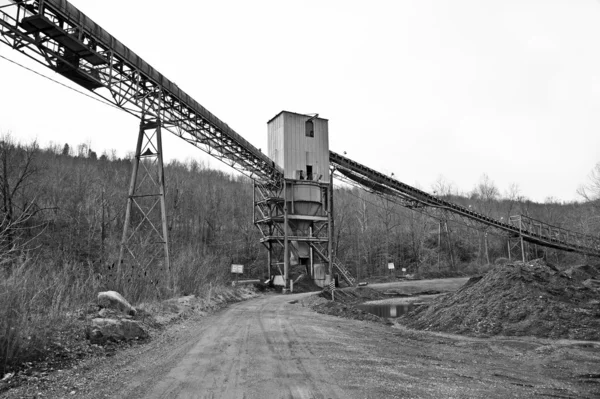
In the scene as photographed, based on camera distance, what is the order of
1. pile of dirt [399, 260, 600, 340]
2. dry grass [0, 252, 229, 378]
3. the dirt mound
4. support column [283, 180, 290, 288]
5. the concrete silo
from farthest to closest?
the concrete silo, support column [283, 180, 290, 288], the dirt mound, pile of dirt [399, 260, 600, 340], dry grass [0, 252, 229, 378]

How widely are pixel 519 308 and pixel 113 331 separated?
406 inches

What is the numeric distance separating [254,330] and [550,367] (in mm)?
6526

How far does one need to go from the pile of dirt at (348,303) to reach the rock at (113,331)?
7899 mm

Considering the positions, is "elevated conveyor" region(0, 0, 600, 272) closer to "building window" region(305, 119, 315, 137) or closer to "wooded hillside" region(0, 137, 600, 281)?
"building window" region(305, 119, 315, 137)

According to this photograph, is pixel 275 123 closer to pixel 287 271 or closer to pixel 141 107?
pixel 287 271

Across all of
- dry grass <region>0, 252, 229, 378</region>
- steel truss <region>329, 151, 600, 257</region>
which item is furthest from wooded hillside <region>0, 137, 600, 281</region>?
dry grass <region>0, 252, 229, 378</region>

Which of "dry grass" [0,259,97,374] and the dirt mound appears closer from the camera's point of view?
"dry grass" [0,259,97,374]

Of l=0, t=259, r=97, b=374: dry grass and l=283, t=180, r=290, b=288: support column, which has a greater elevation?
l=283, t=180, r=290, b=288: support column

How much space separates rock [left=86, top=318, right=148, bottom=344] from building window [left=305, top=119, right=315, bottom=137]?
81.5 feet


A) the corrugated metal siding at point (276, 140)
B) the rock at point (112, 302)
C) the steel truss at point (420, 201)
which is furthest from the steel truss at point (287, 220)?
the rock at point (112, 302)

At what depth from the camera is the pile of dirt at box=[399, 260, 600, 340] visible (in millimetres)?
10289

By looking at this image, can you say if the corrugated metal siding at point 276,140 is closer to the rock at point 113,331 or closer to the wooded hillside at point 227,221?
the wooded hillside at point 227,221

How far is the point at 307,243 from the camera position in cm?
3209

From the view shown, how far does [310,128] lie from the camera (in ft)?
106
